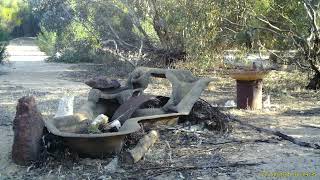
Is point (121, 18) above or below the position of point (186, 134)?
above

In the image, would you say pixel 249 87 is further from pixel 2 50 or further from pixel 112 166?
pixel 2 50

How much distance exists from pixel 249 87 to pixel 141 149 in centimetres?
362

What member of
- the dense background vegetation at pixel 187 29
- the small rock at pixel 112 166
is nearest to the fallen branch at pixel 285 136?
the small rock at pixel 112 166

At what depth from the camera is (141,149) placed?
540 centimetres

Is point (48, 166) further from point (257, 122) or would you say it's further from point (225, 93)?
point (225, 93)

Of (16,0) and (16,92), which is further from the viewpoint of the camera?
(16,0)

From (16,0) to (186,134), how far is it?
4474cm

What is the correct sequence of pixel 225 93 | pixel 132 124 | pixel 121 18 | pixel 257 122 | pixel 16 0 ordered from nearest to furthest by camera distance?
pixel 132 124 → pixel 257 122 → pixel 225 93 → pixel 121 18 → pixel 16 0

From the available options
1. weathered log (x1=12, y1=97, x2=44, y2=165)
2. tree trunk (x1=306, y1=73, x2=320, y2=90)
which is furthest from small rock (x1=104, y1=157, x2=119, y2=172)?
tree trunk (x1=306, y1=73, x2=320, y2=90)

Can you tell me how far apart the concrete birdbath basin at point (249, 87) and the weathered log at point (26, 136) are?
4.21 meters

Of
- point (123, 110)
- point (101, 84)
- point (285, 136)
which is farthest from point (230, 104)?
point (123, 110)

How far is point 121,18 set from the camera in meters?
16.9

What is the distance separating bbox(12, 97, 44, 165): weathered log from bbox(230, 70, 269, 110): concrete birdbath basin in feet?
13.8

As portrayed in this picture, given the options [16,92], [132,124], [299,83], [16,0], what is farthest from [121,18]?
[16,0]
